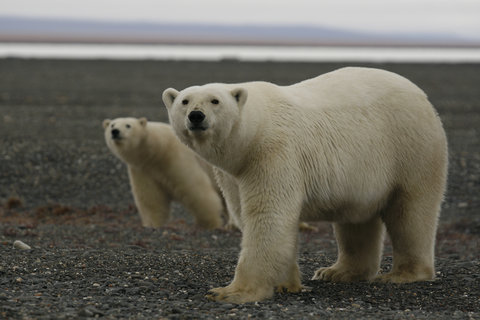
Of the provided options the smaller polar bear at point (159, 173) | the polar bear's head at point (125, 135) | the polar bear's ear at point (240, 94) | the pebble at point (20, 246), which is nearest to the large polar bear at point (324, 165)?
the polar bear's ear at point (240, 94)

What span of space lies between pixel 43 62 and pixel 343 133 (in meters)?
35.9

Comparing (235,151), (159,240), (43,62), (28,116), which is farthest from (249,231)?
(43,62)

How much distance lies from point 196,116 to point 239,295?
1337mm

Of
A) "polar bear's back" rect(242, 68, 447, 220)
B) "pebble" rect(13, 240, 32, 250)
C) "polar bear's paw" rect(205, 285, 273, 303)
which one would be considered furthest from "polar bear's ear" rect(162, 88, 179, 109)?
"pebble" rect(13, 240, 32, 250)

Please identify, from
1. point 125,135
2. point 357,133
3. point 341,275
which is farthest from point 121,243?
point 357,133

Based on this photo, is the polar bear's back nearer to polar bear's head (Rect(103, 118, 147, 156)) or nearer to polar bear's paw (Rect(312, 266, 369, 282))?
polar bear's paw (Rect(312, 266, 369, 282))

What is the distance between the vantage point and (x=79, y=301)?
5.48m

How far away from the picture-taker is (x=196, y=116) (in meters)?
5.28

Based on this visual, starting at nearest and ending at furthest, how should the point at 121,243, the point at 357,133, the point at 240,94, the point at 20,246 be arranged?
the point at 240,94
the point at 357,133
the point at 20,246
the point at 121,243

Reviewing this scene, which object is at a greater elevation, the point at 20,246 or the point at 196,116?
the point at 196,116

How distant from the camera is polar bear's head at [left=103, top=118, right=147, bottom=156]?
11258mm

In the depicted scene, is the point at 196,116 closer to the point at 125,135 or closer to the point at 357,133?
the point at 357,133

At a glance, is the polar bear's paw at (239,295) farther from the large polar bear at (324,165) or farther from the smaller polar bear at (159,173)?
the smaller polar bear at (159,173)

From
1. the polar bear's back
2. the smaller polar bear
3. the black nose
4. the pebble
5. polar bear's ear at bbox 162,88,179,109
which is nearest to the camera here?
the black nose
